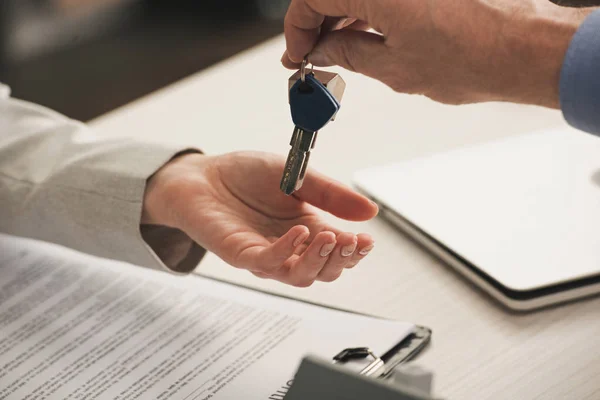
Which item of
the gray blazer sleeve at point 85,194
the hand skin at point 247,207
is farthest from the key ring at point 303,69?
the gray blazer sleeve at point 85,194

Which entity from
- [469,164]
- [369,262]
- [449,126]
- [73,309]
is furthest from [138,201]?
[449,126]

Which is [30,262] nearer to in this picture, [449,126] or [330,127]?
[330,127]

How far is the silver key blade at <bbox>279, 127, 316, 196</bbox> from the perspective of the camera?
61 centimetres

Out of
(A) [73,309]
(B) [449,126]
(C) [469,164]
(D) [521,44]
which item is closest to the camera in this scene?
(D) [521,44]

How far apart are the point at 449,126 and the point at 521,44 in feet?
1.66

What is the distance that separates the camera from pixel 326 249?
1.87 feet

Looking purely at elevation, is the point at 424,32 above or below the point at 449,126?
above

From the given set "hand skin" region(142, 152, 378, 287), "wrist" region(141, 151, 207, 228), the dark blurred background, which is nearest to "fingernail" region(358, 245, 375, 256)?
"hand skin" region(142, 152, 378, 287)

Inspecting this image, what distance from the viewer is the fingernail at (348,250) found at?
58cm

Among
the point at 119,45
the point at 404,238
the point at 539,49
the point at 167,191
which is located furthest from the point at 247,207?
the point at 119,45

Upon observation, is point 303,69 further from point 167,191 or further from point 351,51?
point 167,191

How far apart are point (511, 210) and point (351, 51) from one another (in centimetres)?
27

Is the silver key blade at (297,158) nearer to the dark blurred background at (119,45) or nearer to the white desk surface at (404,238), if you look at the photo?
the white desk surface at (404,238)

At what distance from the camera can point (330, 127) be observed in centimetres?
110
